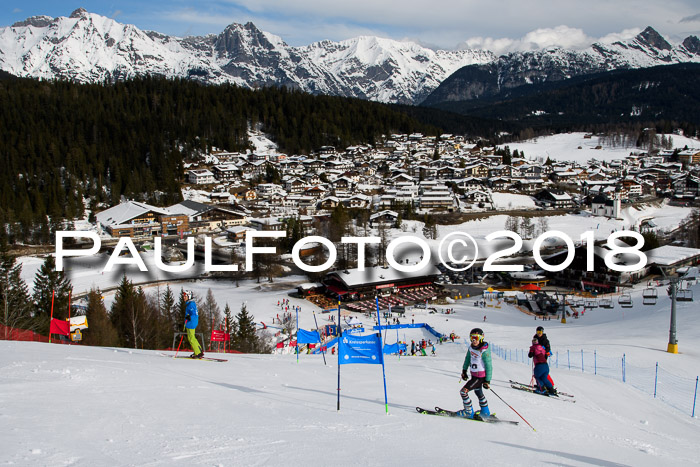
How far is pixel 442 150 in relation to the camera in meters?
85.1

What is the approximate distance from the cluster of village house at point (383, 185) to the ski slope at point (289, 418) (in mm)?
38618

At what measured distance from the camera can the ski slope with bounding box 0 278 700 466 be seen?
3635 mm

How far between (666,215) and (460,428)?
203 feet

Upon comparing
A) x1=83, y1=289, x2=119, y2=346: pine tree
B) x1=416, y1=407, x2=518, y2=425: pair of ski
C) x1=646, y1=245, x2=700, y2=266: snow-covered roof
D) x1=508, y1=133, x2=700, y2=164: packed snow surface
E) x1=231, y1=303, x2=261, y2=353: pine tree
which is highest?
x1=508, y1=133, x2=700, y2=164: packed snow surface

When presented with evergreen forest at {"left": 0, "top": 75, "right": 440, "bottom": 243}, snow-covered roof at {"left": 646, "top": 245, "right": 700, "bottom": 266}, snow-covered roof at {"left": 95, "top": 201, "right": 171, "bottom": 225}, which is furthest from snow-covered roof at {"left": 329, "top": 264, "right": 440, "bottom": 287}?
evergreen forest at {"left": 0, "top": 75, "right": 440, "bottom": 243}

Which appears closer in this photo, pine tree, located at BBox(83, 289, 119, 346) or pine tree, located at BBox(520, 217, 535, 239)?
pine tree, located at BBox(83, 289, 119, 346)

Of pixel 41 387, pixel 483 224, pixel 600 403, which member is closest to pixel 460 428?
pixel 600 403

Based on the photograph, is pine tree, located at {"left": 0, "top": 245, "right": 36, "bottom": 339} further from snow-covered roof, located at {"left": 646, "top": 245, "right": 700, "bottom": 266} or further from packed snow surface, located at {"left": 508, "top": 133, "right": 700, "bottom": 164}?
packed snow surface, located at {"left": 508, "top": 133, "right": 700, "bottom": 164}

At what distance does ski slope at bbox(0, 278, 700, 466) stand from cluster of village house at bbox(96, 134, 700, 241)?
38.6 meters

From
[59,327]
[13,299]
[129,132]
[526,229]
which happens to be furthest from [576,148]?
[59,327]

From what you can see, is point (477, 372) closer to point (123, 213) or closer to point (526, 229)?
point (526, 229)

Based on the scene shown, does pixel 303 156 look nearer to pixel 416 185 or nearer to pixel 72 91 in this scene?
pixel 416 185

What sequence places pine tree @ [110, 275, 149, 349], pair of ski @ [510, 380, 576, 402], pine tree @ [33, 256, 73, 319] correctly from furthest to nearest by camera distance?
pine tree @ [33, 256, 73, 319] → pine tree @ [110, 275, 149, 349] → pair of ski @ [510, 380, 576, 402]

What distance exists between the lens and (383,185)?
6500cm
